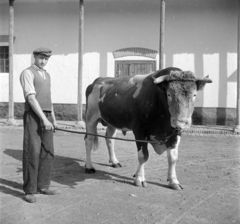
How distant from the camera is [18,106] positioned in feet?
42.0

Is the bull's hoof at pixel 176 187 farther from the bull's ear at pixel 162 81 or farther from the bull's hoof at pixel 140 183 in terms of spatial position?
the bull's ear at pixel 162 81

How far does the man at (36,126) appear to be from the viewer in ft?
12.2

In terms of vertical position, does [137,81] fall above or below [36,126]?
above

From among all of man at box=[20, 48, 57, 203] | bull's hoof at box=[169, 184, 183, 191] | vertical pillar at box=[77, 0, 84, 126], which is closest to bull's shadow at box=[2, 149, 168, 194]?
bull's hoof at box=[169, 184, 183, 191]

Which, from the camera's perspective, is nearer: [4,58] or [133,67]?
[133,67]

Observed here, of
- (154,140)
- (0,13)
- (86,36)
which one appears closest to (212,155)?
(154,140)

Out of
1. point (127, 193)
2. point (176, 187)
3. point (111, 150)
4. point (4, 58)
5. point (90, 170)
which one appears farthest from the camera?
point (4, 58)

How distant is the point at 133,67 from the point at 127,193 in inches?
332

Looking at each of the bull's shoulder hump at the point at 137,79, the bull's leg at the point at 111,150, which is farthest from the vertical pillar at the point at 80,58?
the bull's shoulder hump at the point at 137,79

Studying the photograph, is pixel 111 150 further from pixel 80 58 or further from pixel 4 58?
pixel 4 58

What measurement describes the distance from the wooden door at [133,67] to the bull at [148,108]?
639cm

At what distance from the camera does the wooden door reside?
12.0 meters

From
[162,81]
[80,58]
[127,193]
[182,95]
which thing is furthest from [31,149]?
[80,58]

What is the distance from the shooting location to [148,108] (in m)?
4.38
